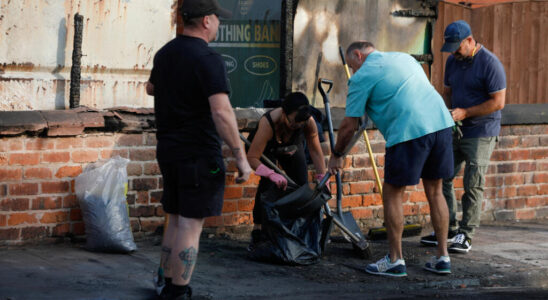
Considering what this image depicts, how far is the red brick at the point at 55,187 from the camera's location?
655cm

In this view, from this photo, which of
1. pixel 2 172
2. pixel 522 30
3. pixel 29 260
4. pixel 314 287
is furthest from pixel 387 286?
pixel 522 30

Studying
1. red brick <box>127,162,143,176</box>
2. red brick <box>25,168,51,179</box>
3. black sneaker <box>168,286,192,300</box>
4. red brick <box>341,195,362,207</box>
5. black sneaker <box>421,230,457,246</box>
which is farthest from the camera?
red brick <box>341,195,362,207</box>

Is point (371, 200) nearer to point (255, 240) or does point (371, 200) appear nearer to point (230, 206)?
point (230, 206)

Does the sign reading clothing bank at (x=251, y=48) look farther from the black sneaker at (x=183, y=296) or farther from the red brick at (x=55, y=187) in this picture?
the black sneaker at (x=183, y=296)

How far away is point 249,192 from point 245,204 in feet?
0.36

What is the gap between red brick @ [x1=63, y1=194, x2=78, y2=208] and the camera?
262 inches

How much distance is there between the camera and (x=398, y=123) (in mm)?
6043

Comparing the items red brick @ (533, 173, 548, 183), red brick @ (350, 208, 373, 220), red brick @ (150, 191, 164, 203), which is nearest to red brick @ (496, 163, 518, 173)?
red brick @ (533, 173, 548, 183)

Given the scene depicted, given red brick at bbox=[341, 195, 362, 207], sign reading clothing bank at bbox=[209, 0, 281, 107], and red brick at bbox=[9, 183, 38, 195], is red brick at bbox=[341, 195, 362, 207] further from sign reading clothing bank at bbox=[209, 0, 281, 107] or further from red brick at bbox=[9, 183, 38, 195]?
red brick at bbox=[9, 183, 38, 195]

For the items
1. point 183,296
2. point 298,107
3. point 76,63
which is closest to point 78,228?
point 76,63

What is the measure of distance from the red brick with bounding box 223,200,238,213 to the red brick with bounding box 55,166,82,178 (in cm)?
132


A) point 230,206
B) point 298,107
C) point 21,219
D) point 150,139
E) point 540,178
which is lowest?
point 21,219

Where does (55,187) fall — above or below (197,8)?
below

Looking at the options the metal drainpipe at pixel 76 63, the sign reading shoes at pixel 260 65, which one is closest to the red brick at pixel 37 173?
the metal drainpipe at pixel 76 63
